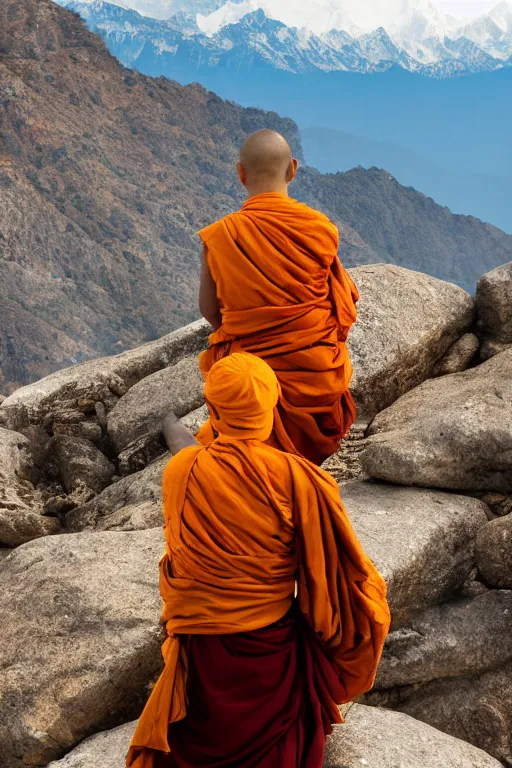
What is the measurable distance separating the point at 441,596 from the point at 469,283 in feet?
401

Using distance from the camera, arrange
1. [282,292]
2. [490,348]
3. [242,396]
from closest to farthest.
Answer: [242,396], [282,292], [490,348]

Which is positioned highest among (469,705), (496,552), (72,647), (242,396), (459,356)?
(242,396)

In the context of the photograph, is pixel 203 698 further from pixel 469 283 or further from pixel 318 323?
pixel 469 283

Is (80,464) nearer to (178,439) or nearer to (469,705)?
(178,439)

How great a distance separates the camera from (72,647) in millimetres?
4504

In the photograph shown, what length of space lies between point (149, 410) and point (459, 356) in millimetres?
3261

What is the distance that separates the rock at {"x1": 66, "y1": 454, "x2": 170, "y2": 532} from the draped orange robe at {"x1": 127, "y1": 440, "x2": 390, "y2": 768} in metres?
2.86

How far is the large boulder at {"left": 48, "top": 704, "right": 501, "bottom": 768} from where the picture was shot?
12.5 ft

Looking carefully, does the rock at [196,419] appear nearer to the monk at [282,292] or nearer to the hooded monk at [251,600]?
the monk at [282,292]

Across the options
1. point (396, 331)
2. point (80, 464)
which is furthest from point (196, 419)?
point (396, 331)

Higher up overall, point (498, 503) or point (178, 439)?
point (178, 439)

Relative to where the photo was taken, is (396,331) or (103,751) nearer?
(103,751)

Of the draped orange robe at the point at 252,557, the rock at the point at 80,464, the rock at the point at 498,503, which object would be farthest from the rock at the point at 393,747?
the rock at the point at 80,464

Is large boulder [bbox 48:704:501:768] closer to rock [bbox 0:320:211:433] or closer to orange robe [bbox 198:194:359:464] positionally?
orange robe [bbox 198:194:359:464]
